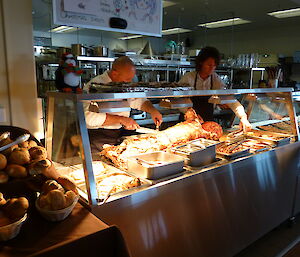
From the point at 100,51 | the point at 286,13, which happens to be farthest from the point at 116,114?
the point at 286,13

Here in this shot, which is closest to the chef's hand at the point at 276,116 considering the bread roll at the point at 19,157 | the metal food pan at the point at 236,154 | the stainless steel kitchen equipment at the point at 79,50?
the metal food pan at the point at 236,154

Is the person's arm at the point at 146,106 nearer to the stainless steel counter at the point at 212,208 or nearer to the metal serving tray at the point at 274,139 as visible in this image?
the stainless steel counter at the point at 212,208

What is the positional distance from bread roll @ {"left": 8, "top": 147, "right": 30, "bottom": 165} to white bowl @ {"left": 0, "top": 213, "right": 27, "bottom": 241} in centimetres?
30

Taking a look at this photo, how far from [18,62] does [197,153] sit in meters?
1.50

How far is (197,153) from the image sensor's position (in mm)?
2045

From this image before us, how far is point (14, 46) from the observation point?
2025 millimetres

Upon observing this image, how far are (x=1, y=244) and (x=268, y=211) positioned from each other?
2347 mm

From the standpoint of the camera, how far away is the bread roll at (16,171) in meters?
1.31

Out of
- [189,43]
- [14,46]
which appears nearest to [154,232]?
[14,46]

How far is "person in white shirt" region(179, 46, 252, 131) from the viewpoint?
2947mm

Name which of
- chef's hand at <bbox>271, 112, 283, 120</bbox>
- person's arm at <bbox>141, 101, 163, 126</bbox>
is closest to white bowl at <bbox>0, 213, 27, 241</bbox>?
person's arm at <bbox>141, 101, 163, 126</bbox>

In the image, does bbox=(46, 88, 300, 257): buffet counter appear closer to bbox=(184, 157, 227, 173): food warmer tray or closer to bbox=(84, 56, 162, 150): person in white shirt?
bbox=(184, 157, 227, 173): food warmer tray

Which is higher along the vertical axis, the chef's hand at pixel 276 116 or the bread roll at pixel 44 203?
the chef's hand at pixel 276 116

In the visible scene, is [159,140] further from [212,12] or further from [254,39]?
[254,39]
